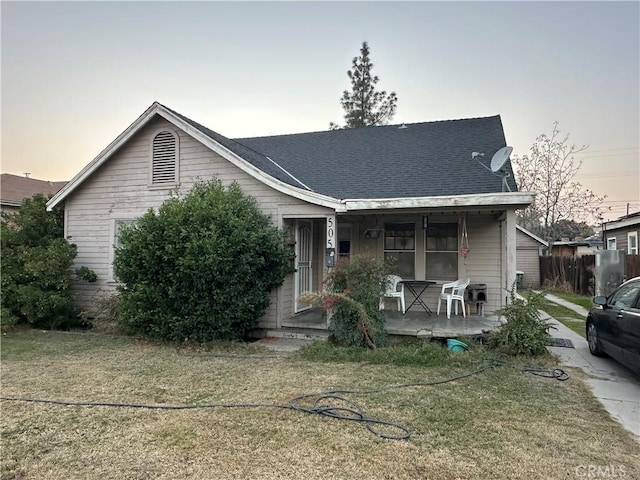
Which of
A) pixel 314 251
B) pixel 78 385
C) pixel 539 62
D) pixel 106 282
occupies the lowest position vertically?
pixel 78 385

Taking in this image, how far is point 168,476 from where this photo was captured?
2.86m

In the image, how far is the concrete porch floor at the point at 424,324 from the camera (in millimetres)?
7054

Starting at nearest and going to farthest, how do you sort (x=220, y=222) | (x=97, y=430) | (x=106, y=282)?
(x=97, y=430), (x=220, y=222), (x=106, y=282)

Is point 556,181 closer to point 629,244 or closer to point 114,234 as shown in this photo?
point 629,244

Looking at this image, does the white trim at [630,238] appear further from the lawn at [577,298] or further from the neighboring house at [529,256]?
the neighboring house at [529,256]

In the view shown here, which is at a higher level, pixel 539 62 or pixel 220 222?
pixel 539 62

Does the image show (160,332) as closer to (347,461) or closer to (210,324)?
(210,324)

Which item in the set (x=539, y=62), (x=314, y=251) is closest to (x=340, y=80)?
(x=539, y=62)

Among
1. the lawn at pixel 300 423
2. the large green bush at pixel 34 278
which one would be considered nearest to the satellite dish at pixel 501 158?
the lawn at pixel 300 423

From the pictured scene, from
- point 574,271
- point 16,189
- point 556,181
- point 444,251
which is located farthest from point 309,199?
point 556,181

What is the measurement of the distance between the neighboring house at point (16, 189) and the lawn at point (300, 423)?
1422 centimetres

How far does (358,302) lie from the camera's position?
663 cm

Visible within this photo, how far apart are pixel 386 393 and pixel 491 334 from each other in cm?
289

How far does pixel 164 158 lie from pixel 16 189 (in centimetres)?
1428
